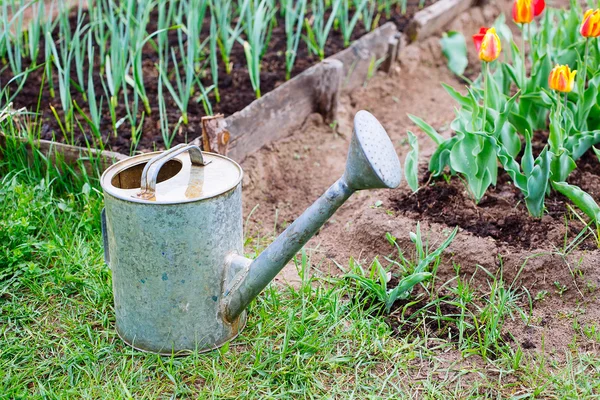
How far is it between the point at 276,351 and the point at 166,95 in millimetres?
1712

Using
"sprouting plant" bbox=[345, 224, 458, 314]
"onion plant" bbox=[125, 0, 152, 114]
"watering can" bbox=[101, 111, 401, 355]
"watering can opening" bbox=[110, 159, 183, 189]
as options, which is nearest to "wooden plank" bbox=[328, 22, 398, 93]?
"onion plant" bbox=[125, 0, 152, 114]

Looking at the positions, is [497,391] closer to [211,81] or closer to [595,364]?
[595,364]

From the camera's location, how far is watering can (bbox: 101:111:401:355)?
1.69 meters

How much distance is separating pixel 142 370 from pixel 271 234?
83cm

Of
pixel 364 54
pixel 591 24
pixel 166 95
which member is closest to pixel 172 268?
pixel 591 24

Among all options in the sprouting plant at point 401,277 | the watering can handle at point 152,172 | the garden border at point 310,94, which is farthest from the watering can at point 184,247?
the garden border at point 310,94

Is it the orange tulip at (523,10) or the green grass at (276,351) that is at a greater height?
the orange tulip at (523,10)

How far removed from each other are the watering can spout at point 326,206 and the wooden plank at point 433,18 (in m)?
2.71

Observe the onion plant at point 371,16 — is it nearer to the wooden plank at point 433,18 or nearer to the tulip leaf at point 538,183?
the wooden plank at point 433,18

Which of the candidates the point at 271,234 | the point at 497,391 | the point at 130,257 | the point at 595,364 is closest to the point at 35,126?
the point at 271,234

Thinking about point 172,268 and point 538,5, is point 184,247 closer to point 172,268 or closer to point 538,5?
point 172,268

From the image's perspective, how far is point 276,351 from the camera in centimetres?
191

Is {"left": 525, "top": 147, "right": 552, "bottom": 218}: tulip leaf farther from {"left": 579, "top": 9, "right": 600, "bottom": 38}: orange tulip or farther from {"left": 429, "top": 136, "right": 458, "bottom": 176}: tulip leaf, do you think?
{"left": 579, "top": 9, "right": 600, "bottom": 38}: orange tulip

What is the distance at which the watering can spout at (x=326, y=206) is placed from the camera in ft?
4.86
